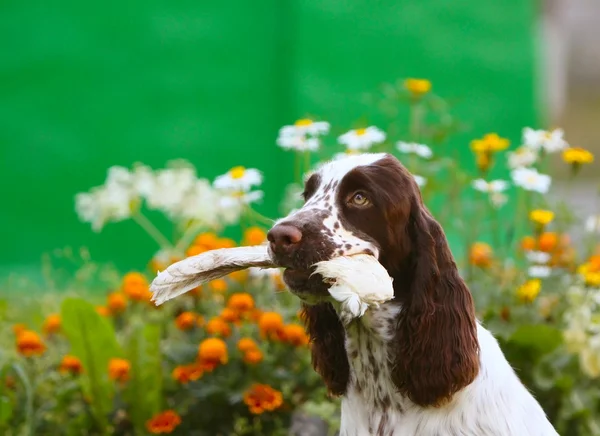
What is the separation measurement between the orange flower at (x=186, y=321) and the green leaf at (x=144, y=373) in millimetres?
157

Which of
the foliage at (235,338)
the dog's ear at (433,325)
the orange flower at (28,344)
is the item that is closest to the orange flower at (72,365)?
the foliage at (235,338)

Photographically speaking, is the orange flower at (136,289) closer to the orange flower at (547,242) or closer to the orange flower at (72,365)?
the orange flower at (72,365)

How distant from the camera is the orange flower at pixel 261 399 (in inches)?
170

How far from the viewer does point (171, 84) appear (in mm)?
7602

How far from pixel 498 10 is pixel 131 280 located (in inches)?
175

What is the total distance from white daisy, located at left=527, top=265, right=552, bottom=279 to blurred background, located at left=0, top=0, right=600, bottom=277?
265 cm

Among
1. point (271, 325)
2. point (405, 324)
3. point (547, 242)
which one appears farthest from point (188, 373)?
point (547, 242)

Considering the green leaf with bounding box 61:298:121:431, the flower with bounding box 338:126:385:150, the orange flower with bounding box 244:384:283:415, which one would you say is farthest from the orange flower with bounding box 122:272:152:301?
the flower with bounding box 338:126:385:150

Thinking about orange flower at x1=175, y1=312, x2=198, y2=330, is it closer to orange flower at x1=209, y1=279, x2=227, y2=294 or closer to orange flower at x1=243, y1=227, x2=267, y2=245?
orange flower at x1=209, y1=279, x2=227, y2=294

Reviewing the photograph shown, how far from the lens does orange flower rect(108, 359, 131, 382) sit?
4.37 m

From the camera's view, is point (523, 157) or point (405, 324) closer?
point (405, 324)

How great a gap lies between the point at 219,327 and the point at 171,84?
3452mm

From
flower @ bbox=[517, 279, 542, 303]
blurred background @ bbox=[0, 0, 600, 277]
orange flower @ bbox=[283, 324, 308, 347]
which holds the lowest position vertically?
orange flower @ bbox=[283, 324, 308, 347]

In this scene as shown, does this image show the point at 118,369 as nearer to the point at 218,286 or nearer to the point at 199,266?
the point at 218,286
